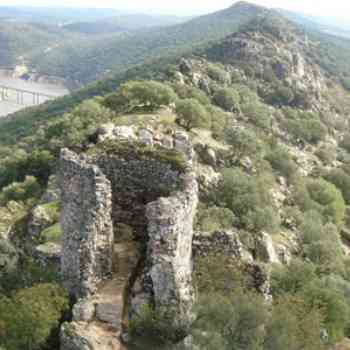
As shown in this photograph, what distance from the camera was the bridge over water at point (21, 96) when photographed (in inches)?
5806

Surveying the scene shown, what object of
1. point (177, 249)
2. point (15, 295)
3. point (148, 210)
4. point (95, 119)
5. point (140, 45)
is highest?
point (148, 210)

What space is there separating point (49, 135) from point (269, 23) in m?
74.7

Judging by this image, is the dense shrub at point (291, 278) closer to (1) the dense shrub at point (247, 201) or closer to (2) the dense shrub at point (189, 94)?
(1) the dense shrub at point (247, 201)

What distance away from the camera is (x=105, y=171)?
12.9m

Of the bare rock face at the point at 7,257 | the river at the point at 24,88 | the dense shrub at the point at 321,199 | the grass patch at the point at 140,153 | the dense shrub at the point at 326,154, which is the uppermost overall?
the grass patch at the point at 140,153

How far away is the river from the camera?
141288mm

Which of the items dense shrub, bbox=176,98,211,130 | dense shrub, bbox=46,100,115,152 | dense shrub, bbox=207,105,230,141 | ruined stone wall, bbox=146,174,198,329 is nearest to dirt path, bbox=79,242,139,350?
ruined stone wall, bbox=146,174,198,329

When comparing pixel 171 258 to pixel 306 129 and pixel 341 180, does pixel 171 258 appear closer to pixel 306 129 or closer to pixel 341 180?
pixel 341 180

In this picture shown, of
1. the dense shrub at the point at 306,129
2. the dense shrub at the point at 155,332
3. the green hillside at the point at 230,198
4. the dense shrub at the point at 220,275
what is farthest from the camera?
the dense shrub at the point at 306,129

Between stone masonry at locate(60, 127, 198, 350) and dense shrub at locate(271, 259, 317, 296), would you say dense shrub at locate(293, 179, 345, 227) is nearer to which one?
dense shrub at locate(271, 259, 317, 296)

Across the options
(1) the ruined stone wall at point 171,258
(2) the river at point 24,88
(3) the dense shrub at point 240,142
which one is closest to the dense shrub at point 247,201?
(3) the dense shrub at point 240,142

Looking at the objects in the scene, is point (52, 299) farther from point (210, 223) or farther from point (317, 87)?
point (317, 87)

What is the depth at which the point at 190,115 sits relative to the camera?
115 feet

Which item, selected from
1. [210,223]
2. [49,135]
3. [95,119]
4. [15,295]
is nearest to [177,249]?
[15,295]
